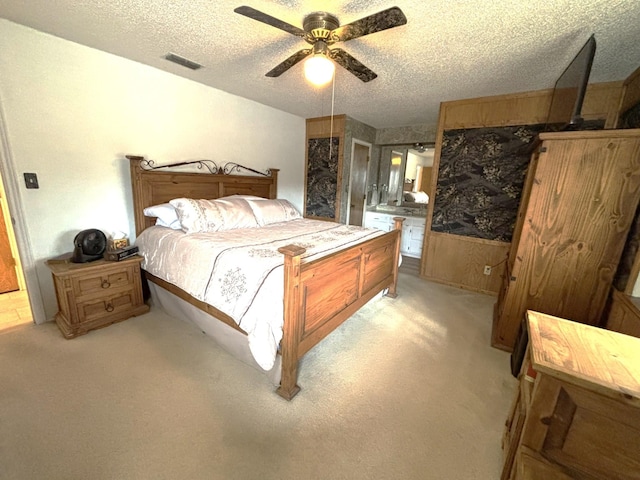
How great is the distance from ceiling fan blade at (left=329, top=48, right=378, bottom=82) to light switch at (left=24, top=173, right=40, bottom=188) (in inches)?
98.0

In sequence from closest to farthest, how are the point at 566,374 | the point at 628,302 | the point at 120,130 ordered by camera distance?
the point at 566,374 → the point at 628,302 → the point at 120,130

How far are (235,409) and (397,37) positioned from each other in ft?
8.80

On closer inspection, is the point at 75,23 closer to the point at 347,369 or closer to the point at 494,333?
the point at 347,369

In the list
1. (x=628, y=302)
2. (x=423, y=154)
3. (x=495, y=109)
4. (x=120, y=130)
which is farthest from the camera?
(x=423, y=154)

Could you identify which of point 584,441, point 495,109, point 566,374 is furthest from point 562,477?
point 495,109

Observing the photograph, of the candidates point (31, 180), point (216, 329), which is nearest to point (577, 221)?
point (216, 329)

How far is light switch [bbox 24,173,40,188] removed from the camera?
2.08m

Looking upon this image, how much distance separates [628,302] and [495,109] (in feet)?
7.80

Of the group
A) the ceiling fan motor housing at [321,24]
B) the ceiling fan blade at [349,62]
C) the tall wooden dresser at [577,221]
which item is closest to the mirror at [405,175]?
the tall wooden dresser at [577,221]

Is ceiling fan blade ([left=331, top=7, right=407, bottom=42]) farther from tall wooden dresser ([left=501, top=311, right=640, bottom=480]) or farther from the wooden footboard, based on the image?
tall wooden dresser ([left=501, top=311, right=640, bottom=480])

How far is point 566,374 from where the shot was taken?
0.78 metres

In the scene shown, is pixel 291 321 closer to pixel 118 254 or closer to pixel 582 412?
pixel 582 412

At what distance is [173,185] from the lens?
292 centimetres

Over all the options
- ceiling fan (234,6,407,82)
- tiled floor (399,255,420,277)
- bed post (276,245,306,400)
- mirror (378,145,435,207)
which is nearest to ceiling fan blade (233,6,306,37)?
ceiling fan (234,6,407,82)
